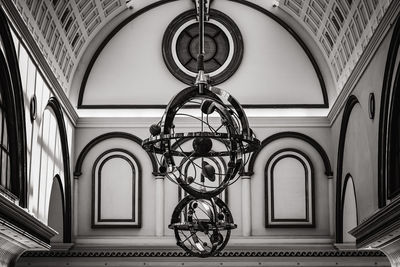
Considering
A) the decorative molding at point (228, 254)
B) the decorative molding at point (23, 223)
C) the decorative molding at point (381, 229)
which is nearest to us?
the decorative molding at point (23, 223)

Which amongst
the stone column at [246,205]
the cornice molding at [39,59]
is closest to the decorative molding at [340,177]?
the stone column at [246,205]

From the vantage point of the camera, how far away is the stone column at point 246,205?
1800 cm

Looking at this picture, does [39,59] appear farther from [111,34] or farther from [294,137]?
[294,137]

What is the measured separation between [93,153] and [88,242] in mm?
1900

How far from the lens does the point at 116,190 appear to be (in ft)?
59.8

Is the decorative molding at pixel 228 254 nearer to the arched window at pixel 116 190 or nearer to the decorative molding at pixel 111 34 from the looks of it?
the arched window at pixel 116 190

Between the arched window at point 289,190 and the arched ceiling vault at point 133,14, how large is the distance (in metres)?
1.57

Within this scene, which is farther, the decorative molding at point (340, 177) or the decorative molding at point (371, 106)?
the decorative molding at point (340, 177)

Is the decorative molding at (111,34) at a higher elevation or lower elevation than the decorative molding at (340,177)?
higher

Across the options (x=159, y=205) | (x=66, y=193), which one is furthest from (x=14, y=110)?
(x=159, y=205)

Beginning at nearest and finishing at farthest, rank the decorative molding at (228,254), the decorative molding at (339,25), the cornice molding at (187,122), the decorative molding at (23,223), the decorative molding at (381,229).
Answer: the decorative molding at (23,223)
the decorative molding at (381,229)
the decorative molding at (339,25)
the decorative molding at (228,254)
the cornice molding at (187,122)

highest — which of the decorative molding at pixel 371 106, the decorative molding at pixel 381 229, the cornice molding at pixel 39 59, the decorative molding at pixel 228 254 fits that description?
the cornice molding at pixel 39 59

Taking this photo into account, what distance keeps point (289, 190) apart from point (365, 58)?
439 cm

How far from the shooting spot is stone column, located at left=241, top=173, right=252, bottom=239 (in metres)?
18.0
